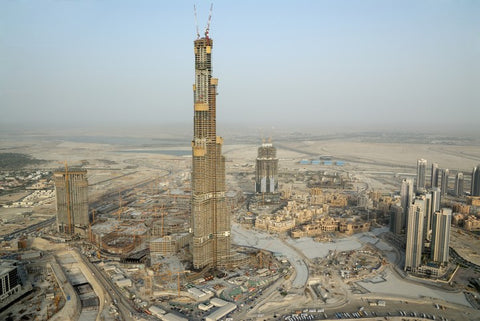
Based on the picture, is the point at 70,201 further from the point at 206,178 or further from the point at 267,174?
the point at 267,174

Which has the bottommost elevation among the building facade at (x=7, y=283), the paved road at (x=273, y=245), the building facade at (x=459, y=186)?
the paved road at (x=273, y=245)

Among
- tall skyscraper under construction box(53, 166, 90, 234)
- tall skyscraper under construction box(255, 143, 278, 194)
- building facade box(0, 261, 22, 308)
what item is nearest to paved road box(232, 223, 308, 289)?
tall skyscraper under construction box(255, 143, 278, 194)

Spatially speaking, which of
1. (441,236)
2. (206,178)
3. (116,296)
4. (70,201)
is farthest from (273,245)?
(70,201)

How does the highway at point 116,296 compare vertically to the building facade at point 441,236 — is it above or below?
below

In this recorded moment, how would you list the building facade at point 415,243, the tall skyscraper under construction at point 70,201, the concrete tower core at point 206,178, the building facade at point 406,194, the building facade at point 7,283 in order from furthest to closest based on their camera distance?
1. the building facade at point 406,194
2. the tall skyscraper under construction at point 70,201
3. the building facade at point 415,243
4. the concrete tower core at point 206,178
5. the building facade at point 7,283

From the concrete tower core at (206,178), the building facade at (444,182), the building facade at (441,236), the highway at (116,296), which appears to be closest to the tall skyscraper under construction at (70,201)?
the highway at (116,296)

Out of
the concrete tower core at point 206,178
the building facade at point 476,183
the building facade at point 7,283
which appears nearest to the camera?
the building facade at point 7,283

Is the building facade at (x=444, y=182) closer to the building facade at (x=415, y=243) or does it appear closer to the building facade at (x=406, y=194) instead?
the building facade at (x=406, y=194)

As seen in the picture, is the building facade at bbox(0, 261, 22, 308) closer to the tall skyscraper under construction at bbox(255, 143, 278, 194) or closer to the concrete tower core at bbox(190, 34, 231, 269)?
the concrete tower core at bbox(190, 34, 231, 269)
